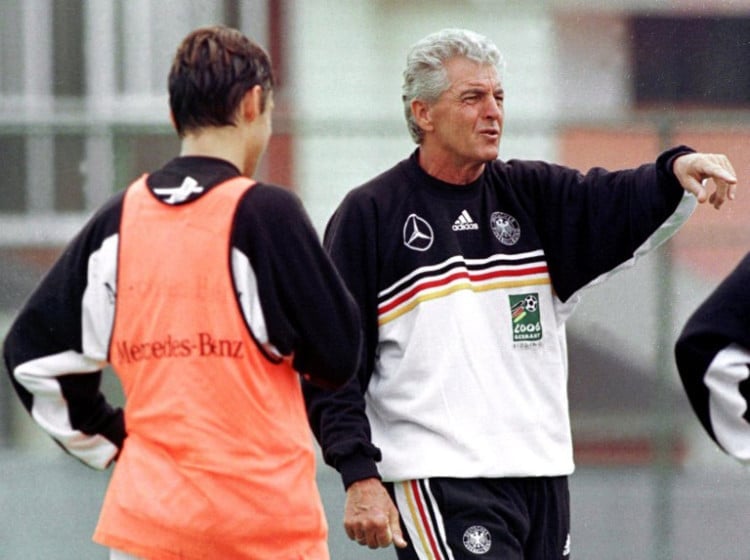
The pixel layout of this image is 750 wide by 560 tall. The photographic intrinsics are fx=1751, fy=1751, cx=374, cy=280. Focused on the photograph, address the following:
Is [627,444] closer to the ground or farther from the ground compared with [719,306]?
closer to the ground

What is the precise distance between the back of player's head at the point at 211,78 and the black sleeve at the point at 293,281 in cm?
21

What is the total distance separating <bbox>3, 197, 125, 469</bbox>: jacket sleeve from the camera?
373cm

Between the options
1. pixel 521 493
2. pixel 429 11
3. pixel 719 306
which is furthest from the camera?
pixel 429 11

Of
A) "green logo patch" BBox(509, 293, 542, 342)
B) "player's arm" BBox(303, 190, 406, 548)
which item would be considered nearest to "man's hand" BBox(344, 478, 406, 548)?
"player's arm" BBox(303, 190, 406, 548)

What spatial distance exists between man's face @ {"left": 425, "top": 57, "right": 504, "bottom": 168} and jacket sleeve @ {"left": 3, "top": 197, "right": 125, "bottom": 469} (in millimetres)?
1309

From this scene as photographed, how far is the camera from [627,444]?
7.75 m

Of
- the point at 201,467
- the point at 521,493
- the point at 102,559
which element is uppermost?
the point at 201,467

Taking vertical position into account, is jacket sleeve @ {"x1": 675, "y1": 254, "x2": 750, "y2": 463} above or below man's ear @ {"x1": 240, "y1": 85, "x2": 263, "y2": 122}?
below

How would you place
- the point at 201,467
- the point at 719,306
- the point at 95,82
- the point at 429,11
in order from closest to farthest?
the point at 719,306
the point at 201,467
the point at 95,82
the point at 429,11

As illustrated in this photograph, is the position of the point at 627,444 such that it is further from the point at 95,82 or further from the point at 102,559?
the point at 95,82

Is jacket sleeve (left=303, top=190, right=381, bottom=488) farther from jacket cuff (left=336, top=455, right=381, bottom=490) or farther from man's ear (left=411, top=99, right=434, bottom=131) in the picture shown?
man's ear (left=411, top=99, right=434, bottom=131)

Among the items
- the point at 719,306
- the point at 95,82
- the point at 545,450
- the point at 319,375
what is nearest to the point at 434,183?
the point at 545,450

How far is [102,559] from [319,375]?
4.27 meters

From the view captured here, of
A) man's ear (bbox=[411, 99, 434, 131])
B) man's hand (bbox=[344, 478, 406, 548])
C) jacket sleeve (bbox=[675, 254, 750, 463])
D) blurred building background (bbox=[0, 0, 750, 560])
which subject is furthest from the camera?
blurred building background (bbox=[0, 0, 750, 560])
